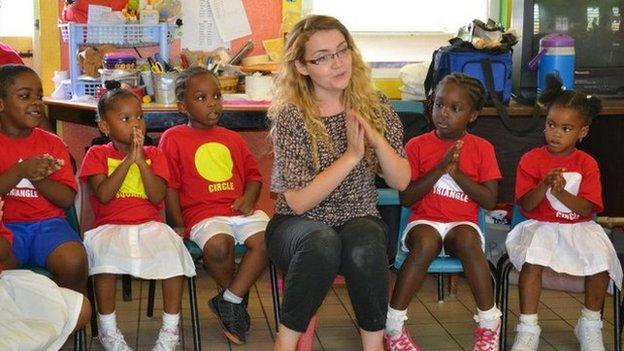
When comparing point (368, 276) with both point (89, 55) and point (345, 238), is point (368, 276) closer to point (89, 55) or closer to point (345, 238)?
point (345, 238)

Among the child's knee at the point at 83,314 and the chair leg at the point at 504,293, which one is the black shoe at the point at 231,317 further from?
the chair leg at the point at 504,293

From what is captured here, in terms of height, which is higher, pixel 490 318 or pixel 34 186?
pixel 34 186

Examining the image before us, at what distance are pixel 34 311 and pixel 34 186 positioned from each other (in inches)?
24.1

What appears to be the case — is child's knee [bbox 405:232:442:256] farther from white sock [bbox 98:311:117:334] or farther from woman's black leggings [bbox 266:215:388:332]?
white sock [bbox 98:311:117:334]

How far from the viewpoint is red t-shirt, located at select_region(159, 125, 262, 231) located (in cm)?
295

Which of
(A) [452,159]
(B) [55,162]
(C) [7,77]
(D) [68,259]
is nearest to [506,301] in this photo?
(A) [452,159]

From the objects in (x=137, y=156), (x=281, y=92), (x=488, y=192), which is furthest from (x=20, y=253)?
(x=488, y=192)

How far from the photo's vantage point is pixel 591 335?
9.17 feet

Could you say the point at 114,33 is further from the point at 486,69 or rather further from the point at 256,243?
the point at 486,69

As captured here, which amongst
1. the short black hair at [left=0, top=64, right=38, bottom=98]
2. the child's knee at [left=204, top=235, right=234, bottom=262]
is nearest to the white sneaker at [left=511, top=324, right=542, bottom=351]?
the child's knee at [left=204, top=235, right=234, bottom=262]

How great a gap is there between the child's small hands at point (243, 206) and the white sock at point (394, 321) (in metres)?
0.59

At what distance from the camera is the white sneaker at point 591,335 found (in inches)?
109

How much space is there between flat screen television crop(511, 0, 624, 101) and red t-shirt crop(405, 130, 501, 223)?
1.02 meters

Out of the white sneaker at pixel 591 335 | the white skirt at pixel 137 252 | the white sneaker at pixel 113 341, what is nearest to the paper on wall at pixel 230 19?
the white skirt at pixel 137 252
